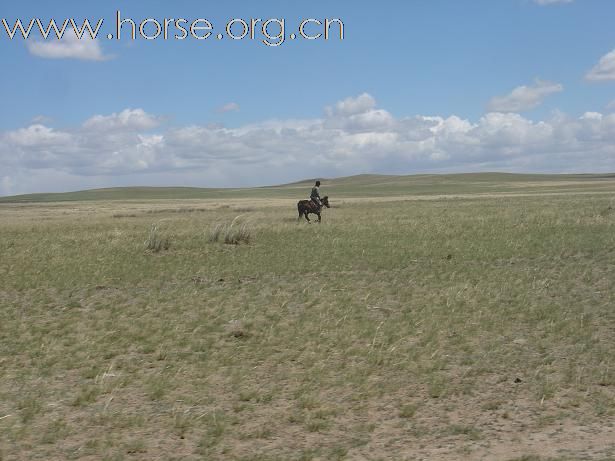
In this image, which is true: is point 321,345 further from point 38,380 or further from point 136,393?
point 38,380

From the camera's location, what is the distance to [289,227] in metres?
32.6

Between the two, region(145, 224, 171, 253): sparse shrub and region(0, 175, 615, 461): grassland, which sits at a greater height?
region(145, 224, 171, 253): sparse shrub

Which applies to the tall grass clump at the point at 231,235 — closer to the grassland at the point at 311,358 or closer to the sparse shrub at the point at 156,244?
the sparse shrub at the point at 156,244

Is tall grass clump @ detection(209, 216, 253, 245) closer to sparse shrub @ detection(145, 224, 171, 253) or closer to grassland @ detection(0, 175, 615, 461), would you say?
sparse shrub @ detection(145, 224, 171, 253)

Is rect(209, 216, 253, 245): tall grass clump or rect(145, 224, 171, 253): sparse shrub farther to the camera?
rect(209, 216, 253, 245): tall grass clump

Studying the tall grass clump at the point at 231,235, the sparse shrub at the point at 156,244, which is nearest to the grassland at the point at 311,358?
the sparse shrub at the point at 156,244

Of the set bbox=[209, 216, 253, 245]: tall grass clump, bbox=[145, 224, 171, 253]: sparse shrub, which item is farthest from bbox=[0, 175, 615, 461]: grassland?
bbox=[209, 216, 253, 245]: tall grass clump

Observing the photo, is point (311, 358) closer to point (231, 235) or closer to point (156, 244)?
point (156, 244)

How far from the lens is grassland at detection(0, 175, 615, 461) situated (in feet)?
25.7

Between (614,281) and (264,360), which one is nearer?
(264,360)

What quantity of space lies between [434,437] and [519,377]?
2658 millimetres

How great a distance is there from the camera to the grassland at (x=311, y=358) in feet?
25.7

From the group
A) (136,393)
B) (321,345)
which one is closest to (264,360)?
(321,345)

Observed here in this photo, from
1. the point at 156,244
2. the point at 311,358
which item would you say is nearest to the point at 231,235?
the point at 156,244
